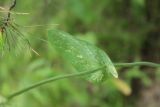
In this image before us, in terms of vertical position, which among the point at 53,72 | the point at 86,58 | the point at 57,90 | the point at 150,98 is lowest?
the point at 150,98

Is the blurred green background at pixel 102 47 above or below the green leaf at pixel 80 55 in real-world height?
below

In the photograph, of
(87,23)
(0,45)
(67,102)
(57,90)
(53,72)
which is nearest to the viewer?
(0,45)

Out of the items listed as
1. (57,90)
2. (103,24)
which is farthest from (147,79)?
(57,90)

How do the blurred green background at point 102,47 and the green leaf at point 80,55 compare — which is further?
the blurred green background at point 102,47

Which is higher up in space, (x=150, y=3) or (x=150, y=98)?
(x=150, y=3)

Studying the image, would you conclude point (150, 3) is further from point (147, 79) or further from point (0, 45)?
point (0, 45)

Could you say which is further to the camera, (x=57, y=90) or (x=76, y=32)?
(x=76, y=32)
